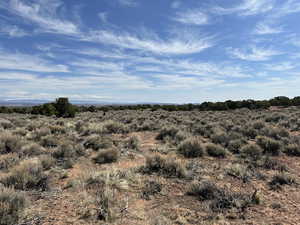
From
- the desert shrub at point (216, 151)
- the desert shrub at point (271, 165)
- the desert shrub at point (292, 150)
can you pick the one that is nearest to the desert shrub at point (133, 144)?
the desert shrub at point (216, 151)

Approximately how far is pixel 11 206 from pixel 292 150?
11.1 meters

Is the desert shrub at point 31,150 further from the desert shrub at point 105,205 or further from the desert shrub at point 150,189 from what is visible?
the desert shrub at point 150,189

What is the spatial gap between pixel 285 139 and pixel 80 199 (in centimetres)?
1108

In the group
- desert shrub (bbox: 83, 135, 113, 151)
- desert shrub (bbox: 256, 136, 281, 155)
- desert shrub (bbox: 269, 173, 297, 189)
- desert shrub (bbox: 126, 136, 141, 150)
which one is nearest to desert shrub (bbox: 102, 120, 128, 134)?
desert shrub (bbox: 126, 136, 141, 150)

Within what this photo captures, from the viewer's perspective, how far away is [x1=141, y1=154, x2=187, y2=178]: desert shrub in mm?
7113

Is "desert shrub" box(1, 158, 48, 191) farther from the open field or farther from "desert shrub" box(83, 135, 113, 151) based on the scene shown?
"desert shrub" box(83, 135, 113, 151)

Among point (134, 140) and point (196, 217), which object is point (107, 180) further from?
point (134, 140)

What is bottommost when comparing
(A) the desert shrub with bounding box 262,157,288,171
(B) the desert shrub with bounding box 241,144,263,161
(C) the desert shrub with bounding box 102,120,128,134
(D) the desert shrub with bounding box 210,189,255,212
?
(D) the desert shrub with bounding box 210,189,255,212

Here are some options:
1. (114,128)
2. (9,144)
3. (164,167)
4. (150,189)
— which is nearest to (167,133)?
(114,128)

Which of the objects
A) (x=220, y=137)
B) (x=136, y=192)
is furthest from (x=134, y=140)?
(x=136, y=192)

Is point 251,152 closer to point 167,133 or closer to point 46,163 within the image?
point 167,133

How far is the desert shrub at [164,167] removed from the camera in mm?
7113

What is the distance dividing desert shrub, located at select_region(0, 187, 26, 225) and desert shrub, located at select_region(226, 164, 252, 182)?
19.9 ft

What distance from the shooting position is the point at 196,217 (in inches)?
187
